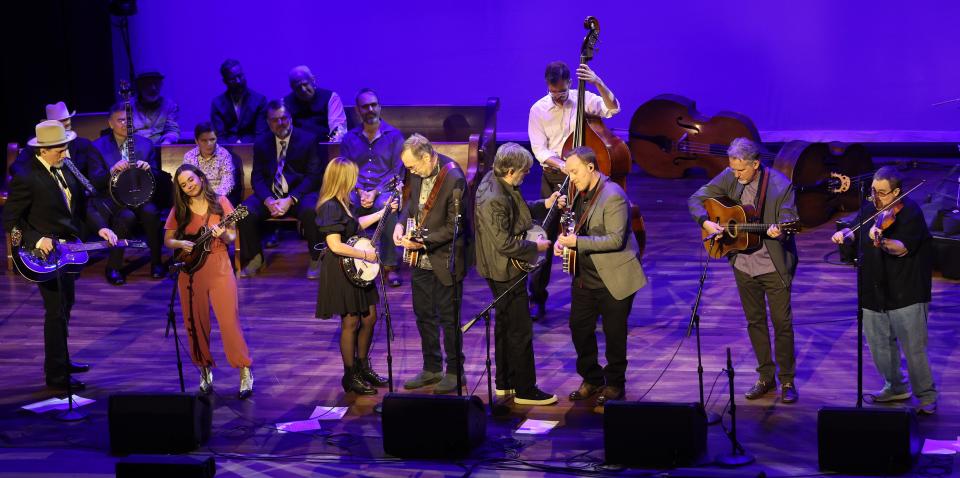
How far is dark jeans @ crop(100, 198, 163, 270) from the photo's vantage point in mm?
9484

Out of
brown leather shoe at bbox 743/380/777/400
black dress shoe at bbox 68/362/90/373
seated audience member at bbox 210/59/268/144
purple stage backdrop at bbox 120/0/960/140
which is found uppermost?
purple stage backdrop at bbox 120/0/960/140

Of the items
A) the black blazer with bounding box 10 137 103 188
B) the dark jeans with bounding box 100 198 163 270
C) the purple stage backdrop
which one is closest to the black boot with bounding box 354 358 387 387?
the dark jeans with bounding box 100 198 163 270

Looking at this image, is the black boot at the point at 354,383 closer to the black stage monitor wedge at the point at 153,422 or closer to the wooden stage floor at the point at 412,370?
the wooden stage floor at the point at 412,370

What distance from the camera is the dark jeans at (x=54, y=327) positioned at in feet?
23.1

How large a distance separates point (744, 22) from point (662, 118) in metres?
1.72

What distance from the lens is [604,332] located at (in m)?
6.66

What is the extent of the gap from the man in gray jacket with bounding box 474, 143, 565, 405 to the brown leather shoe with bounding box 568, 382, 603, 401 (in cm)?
12

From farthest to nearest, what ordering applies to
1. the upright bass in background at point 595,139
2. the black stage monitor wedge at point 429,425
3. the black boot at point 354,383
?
the upright bass in background at point 595,139 < the black boot at point 354,383 < the black stage monitor wedge at point 429,425

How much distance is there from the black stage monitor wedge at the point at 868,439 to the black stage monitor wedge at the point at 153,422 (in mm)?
3151

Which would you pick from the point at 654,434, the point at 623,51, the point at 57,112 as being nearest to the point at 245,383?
the point at 654,434

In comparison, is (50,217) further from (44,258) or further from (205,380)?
(205,380)

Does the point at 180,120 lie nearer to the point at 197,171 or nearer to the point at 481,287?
the point at 481,287

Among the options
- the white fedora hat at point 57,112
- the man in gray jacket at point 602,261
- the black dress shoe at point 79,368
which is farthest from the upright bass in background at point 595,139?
the white fedora hat at point 57,112

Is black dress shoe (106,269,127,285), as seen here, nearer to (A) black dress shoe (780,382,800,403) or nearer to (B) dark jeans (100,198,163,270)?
(B) dark jeans (100,198,163,270)
